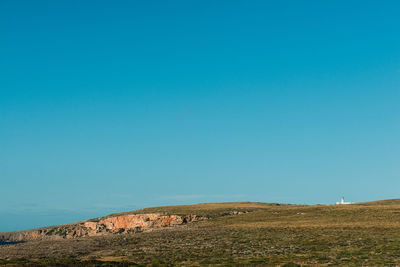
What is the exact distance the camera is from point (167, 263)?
3541 cm

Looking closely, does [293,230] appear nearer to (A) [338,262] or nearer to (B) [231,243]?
(B) [231,243]

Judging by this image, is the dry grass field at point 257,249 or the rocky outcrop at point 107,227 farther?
the rocky outcrop at point 107,227

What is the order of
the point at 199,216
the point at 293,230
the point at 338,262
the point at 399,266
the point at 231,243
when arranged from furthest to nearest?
the point at 199,216 → the point at 293,230 → the point at 231,243 → the point at 338,262 → the point at 399,266

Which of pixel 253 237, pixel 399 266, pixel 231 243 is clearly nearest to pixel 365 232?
pixel 253 237

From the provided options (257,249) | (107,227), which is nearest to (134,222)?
(107,227)

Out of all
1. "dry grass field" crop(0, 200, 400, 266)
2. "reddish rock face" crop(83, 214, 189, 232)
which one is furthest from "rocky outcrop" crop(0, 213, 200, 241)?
"dry grass field" crop(0, 200, 400, 266)

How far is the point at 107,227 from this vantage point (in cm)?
9144

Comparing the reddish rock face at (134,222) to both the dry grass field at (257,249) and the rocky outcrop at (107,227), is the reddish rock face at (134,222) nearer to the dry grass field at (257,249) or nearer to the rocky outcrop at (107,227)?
the rocky outcrop at (107,227)

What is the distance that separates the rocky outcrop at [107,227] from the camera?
83.6 metres

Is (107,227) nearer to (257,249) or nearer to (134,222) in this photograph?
(134,222)

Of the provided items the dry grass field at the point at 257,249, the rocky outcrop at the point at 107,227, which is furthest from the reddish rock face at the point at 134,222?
Result: the dry grass field at the point at 257,249

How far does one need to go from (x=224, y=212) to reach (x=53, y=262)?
58637mm

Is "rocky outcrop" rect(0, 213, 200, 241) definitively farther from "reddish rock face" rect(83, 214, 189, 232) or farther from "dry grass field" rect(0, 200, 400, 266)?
"dry grass field" rect(0, 200, 400, 266)

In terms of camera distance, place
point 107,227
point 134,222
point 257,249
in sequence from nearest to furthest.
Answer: point 257,249, point 134,222, point 107,227
